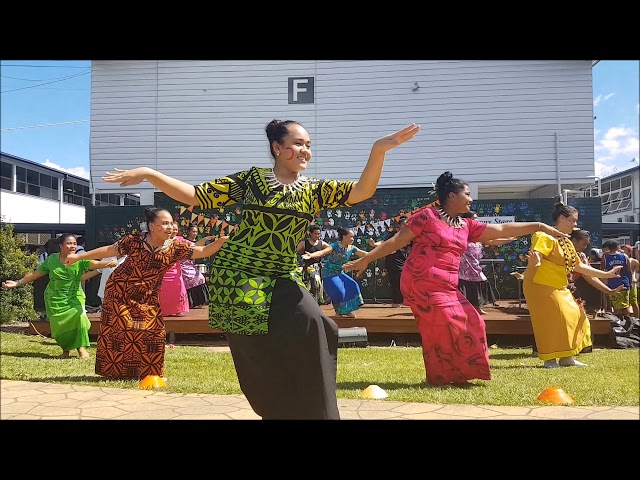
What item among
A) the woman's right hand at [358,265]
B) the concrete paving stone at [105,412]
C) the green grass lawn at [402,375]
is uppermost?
the woman's right hand at [358,265]

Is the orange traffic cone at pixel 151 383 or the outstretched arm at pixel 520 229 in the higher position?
the outstretched arm at pixel 520 229

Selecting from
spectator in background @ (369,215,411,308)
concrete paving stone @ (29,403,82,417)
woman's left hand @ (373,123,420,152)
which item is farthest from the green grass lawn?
spectator in background @ (369,215,411,308)

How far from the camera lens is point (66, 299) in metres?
6.11

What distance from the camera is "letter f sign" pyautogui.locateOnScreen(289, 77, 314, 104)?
32.3ft

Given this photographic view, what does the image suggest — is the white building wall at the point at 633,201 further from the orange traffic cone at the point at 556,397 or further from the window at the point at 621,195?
the orange traffic cone at the point at 556,397

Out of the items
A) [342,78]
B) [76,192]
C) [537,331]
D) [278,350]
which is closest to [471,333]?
[537,331]

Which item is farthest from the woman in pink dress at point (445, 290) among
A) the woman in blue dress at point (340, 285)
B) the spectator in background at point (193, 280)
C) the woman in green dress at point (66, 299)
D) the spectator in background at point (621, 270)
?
the spectator in background at point (193, 280)

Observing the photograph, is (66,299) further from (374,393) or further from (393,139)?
(393,139)

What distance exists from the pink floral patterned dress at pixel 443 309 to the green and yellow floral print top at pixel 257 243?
1.86m

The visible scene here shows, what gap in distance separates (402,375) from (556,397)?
1.43 m

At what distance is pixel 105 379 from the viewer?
4746 millimetres

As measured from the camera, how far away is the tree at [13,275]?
8305 mm

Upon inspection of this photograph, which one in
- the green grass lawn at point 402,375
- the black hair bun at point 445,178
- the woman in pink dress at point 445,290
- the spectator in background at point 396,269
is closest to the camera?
the green grass lawn at point 402,375
